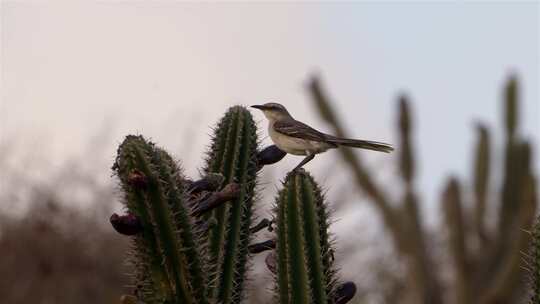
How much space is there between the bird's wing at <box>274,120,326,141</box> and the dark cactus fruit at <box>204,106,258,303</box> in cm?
125

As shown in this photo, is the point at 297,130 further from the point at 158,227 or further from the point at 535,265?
the point at 535,265

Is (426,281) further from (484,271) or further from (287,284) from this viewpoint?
(287,284)

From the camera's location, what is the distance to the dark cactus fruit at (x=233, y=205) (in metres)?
4.29

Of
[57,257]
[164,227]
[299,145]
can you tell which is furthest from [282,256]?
[57,257]

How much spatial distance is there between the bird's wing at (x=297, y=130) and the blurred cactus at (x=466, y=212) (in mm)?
9485

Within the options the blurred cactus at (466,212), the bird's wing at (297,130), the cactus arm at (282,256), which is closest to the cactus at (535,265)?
the cactus arm at (282,256)

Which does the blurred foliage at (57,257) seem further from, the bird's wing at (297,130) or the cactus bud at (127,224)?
the cactus bud at (127,224)

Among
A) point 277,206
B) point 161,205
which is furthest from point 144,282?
point 277,206

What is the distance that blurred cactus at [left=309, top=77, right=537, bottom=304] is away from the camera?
1557cm

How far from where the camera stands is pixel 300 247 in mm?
3844

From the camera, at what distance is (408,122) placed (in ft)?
51.5

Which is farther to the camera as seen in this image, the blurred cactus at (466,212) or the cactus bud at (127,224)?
the blurred cactus at (466,212)

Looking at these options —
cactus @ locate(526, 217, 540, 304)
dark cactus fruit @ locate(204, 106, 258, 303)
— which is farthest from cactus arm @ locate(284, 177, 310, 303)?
cactus @ locate(526, 217, 540, 304)

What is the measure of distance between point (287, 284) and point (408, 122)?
1209 centimetres
